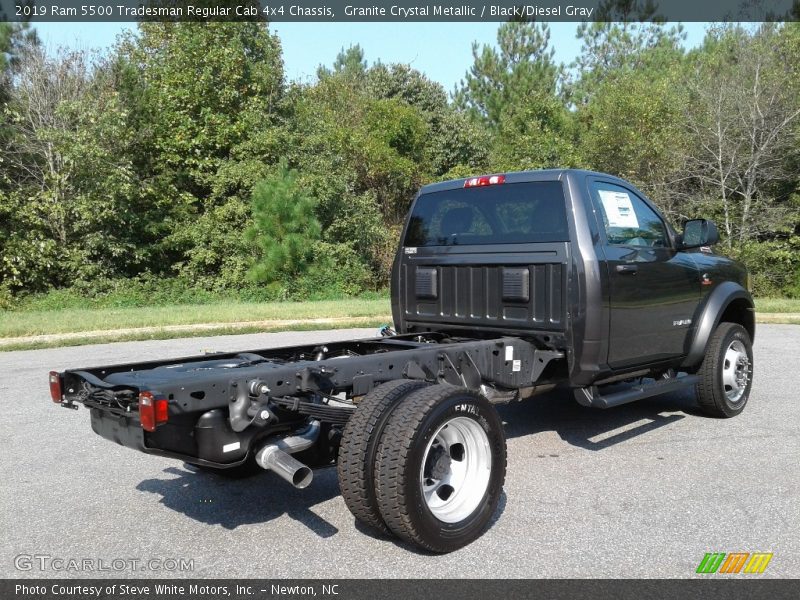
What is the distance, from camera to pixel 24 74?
22609 mm

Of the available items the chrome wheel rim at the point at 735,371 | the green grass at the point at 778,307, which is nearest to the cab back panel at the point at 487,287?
the chrome wheel rim at the point at 735,371

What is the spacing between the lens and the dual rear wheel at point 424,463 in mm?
3561

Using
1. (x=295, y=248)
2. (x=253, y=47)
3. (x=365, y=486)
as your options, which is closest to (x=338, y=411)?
(x=365, y=486)

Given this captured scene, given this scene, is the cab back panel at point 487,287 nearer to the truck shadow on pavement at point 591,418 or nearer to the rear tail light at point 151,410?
the truck shadow on pavement at point 591,418

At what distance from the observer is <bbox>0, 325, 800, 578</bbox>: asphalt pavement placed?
12.0 ft

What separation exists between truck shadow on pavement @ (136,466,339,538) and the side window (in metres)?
2.82

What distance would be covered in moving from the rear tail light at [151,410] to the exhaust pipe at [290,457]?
587 millimetres

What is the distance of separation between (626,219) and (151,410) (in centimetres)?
394

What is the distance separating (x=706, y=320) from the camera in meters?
6.23

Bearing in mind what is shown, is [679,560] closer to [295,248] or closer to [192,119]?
[295,248]

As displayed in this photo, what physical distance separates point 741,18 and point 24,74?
25081mm

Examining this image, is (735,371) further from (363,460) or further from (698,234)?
(363,460)

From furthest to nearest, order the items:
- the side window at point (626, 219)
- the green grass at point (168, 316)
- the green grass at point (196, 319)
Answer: the green grass at point (168, 316), the green grass at point (196, 319), the side window at point (626, 219)

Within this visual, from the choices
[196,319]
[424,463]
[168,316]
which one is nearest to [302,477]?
[424,463]
